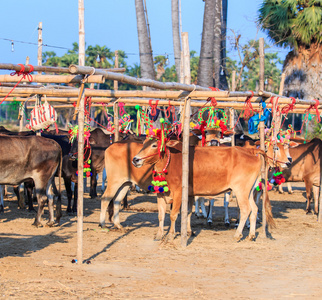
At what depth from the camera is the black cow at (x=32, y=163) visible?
10773mm

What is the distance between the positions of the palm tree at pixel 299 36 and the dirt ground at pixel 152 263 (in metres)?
15.4

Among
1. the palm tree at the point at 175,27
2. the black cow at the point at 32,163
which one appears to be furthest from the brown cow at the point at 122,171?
the palm tree at the point at 175,27

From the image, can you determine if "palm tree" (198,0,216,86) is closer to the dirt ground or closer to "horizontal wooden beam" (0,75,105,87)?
the dirt ground

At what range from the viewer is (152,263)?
8164 millimetres

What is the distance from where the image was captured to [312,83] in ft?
85.7

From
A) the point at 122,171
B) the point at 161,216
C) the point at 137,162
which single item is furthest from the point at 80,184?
the point at 122,171

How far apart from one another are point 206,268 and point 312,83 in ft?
67.1

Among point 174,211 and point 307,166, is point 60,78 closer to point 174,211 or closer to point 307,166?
point 174,211

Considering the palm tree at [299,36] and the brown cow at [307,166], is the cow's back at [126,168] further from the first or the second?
the palm tree at [299,36]

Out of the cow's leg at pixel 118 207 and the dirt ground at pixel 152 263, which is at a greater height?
the cow's leg at pixel 118 207

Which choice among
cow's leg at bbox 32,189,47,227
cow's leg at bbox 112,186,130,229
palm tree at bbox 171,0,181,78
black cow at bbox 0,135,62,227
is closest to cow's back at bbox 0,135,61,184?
black cow at bbox 0,135,62,227

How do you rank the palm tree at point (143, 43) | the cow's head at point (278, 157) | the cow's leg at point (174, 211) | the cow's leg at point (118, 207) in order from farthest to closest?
the palm tree at point (143, 43) < the cow's head at point (278, 157) < the cow's leg at point (118, 207) < the cow's leg at point (174, 211)

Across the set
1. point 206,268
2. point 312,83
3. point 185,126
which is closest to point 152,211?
point 185,126

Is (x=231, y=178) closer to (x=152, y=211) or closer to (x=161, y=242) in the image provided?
(x=161, y=242)
